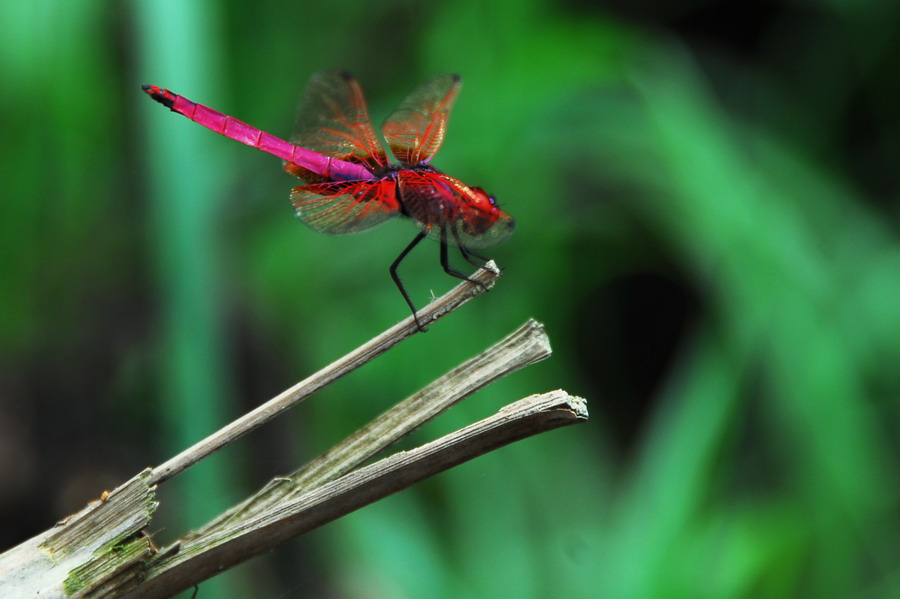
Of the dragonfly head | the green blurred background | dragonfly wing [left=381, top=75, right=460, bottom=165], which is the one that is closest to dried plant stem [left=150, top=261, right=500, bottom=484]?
the dragonfly head

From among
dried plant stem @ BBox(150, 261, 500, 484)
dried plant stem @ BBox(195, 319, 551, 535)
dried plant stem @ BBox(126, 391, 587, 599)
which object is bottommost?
dried plant stem @ BBox(126, 391, 587, 599)

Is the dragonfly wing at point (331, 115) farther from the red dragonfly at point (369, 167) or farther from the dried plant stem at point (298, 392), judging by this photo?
the dried plant stem at point (298, 392)

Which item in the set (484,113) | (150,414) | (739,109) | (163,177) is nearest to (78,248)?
(150,414)

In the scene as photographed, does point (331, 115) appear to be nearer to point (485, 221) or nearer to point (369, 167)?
point (369, 167)

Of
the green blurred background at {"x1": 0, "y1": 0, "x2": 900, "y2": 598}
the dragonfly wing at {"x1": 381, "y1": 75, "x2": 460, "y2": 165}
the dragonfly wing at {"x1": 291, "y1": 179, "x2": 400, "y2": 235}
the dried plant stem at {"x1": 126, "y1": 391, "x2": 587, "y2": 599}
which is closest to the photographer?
the dried plant stem at {"x1": 126, "y1": 391, "x2": 587, "y2": 599}

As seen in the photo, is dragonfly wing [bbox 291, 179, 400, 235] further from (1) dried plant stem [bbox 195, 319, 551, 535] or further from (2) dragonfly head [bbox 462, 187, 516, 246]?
(1) dried plant stem [bbox 195, 319, 551, 535]

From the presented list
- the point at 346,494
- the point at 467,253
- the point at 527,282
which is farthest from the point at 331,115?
the point at 527,282
